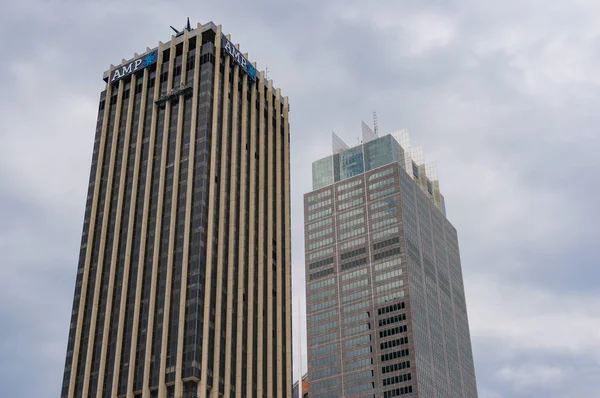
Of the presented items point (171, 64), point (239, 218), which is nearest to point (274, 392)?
point (239, 218)

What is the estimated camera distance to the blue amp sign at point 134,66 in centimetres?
19388

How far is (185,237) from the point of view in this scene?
538 ft

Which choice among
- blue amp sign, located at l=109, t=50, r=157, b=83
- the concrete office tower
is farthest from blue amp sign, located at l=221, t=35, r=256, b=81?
blue amp sign, located at l=109, t=50, r=157, b=83

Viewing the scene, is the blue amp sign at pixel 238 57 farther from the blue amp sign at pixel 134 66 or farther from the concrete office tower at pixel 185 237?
the blue amp sign at pixel 134 66

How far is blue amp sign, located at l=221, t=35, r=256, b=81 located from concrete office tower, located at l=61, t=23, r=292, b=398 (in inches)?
14.9

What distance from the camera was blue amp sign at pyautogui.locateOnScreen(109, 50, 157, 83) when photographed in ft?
636

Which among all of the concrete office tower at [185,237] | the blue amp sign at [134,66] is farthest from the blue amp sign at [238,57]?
the blue amp sign at [134,66]

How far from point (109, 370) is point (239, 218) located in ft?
136

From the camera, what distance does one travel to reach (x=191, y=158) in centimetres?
17388

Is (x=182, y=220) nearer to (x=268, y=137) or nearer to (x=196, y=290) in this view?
(x=196, y=290)

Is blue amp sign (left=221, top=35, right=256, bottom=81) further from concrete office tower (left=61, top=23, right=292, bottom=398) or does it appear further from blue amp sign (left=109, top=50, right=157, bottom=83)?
blue amp sign (left=109, top=50, right=157, bottom=83)

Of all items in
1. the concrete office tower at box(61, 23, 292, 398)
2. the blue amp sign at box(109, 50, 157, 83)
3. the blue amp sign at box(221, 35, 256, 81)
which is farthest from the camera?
the blue amp sign at box(109, 50, 157, 83)

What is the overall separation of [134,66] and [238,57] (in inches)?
997

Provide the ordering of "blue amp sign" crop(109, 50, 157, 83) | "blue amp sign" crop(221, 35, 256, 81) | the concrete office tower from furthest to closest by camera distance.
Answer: "blue amp sign" crop(109, 50, 157, 83), "blue amp sign" crop(221, 35, 256, 81), the concrete office tower
